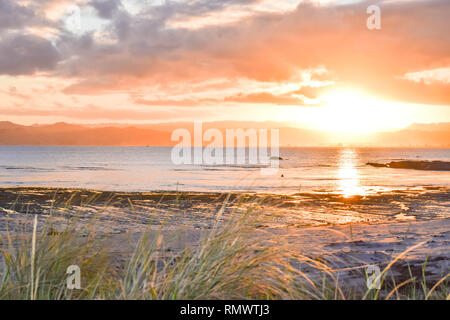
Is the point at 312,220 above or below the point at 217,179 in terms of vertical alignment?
below

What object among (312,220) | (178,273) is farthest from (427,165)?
(178,273)

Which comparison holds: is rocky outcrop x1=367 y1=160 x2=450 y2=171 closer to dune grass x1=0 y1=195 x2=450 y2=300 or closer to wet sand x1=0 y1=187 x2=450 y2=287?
wet sand x1=0 y1=187 x2=450 y2=287

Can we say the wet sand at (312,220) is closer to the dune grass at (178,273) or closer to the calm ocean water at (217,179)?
the dune grass at (178,273)

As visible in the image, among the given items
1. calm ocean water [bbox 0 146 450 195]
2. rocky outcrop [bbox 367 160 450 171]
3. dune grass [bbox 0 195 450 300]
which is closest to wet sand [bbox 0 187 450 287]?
dune grass [bbox 0 195 450 300]

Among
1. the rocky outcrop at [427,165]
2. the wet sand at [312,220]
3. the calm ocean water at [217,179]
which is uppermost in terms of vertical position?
the rocky outcrop at [427,165]

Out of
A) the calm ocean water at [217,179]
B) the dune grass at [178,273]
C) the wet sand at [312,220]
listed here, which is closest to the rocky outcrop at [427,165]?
the calm ocean water at [217,179]

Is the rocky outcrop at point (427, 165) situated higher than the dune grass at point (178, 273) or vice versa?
the rocky outcrop at point (427, 165)

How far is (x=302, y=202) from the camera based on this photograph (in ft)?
79.1

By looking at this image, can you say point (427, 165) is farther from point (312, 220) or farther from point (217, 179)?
point (312, 220)

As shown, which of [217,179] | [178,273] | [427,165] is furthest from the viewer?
[427,165]

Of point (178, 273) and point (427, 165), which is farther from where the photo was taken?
point (427, 165)

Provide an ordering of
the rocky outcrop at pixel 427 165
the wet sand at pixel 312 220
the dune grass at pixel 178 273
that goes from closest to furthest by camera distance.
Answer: the dune grass at pixel 178 273 → the wet sand at pixel 312 220 → the rocky outcrop at pixel 427 165
